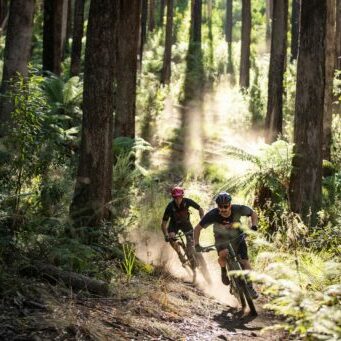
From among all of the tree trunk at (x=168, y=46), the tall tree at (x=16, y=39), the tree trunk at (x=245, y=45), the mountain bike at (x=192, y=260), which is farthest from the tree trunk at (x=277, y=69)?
the mountain bike at (x=192, y=260)

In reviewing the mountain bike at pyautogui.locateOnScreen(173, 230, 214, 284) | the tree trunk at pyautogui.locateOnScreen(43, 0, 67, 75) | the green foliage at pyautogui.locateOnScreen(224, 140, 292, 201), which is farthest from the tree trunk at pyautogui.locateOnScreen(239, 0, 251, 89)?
the mountain bike at pyautogui.locateOnScreen(173, 230, 214, 284)

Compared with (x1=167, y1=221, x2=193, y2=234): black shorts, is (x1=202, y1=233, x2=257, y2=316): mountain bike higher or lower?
lower

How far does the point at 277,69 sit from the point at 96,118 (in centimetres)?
1080

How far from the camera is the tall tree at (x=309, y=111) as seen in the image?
11.3m

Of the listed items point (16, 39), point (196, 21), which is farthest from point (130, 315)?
point (196, 21)

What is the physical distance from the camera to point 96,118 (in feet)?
31.1

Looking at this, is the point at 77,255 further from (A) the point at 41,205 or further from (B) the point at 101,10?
(B) the point at 101,10

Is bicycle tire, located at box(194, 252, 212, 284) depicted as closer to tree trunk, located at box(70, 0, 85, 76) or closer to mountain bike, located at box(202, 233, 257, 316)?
mountain bike, located at box(202, 233, 257, 316)

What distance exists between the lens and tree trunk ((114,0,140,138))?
45.3 ft

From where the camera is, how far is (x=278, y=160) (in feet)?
38.1

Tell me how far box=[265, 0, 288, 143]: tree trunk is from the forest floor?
1040 centimetres

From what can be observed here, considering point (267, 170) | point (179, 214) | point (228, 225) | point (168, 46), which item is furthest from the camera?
point (168, 46)

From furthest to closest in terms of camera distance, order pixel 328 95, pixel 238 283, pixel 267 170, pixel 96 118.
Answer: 1. pixel 328 95
2. pixel 267 170
3. pixel 96 118
4. pixel 238 283

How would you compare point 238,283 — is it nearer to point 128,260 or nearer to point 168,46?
point 128,260
